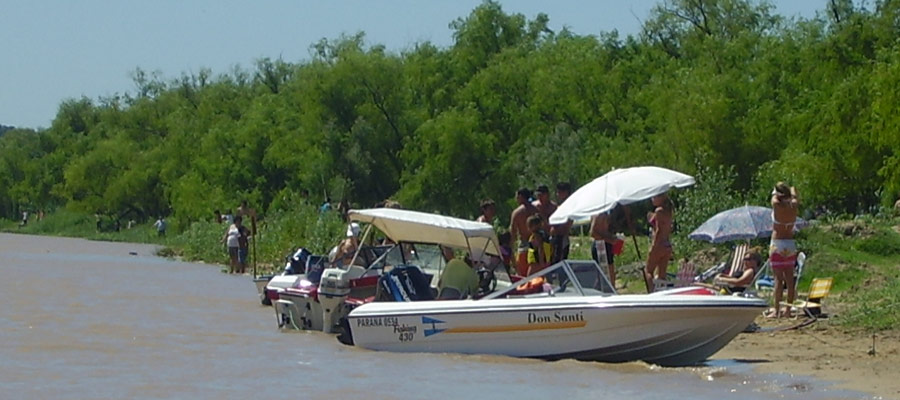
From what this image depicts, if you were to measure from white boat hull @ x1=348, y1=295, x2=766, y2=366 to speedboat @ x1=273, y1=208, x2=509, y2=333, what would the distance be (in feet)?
4.40

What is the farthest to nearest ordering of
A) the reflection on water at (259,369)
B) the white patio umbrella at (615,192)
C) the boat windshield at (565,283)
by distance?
the white patio umbrella at (615,192), the boat windshield at (565,283), the reflection on water at (259,369)

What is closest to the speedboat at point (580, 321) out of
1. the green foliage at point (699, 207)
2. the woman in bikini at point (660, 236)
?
the woman in bikini at point (660, 236)

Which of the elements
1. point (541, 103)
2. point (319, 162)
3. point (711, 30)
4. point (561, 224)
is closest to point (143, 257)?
point (319, 162)

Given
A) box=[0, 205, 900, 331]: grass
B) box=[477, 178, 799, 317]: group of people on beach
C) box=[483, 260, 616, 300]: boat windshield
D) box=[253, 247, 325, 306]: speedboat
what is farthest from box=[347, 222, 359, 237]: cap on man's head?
box=[483, 260, 616, 300]: boat windshield

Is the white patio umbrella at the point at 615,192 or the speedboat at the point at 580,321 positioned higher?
the white patio umbrella at the point at 615,192

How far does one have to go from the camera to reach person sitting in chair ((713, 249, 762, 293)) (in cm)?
1667

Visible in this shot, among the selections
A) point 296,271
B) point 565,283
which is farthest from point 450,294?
point 296,271

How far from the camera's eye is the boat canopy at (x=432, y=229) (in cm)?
1639

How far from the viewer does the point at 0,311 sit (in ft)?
70.0

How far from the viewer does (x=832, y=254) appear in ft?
67.0

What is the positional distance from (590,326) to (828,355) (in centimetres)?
227

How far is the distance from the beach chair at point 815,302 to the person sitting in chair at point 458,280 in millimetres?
3561

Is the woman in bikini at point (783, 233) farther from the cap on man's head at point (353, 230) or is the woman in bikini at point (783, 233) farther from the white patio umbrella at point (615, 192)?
the cap on man's head at point (353, 230)

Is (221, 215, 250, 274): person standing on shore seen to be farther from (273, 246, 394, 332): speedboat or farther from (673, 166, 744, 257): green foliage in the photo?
(273, 246, 394, 332): speedboat
